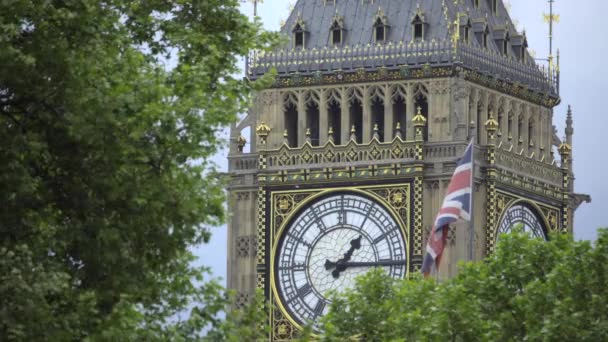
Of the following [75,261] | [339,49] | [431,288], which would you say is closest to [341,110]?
[339,49]

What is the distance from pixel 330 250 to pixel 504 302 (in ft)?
59.7

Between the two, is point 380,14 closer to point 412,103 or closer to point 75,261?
point 412,103

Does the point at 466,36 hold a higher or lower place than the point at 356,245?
higher

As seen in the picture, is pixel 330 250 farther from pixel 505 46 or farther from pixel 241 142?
pixel 505 46

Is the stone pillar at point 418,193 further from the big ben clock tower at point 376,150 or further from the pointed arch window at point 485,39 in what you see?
the pointed arch window at point 485,39

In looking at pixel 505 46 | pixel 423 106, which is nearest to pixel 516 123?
pixel 505 46

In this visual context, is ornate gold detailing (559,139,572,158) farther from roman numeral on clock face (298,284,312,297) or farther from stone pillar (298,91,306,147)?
roman numeral on clock face (298,284,312,297)

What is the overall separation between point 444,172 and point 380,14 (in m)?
5.42

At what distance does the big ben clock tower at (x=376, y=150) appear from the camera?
88.2 meters

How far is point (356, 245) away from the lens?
292 feet

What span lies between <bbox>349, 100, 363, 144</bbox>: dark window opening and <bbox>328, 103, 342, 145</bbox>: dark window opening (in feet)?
1.15

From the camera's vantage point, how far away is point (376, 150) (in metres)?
88.7

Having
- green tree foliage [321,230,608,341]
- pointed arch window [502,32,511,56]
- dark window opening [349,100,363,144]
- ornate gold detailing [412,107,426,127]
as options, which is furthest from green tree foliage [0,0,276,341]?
pointed arch window [502,32,511,56]

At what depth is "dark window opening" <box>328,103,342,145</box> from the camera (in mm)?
90375
